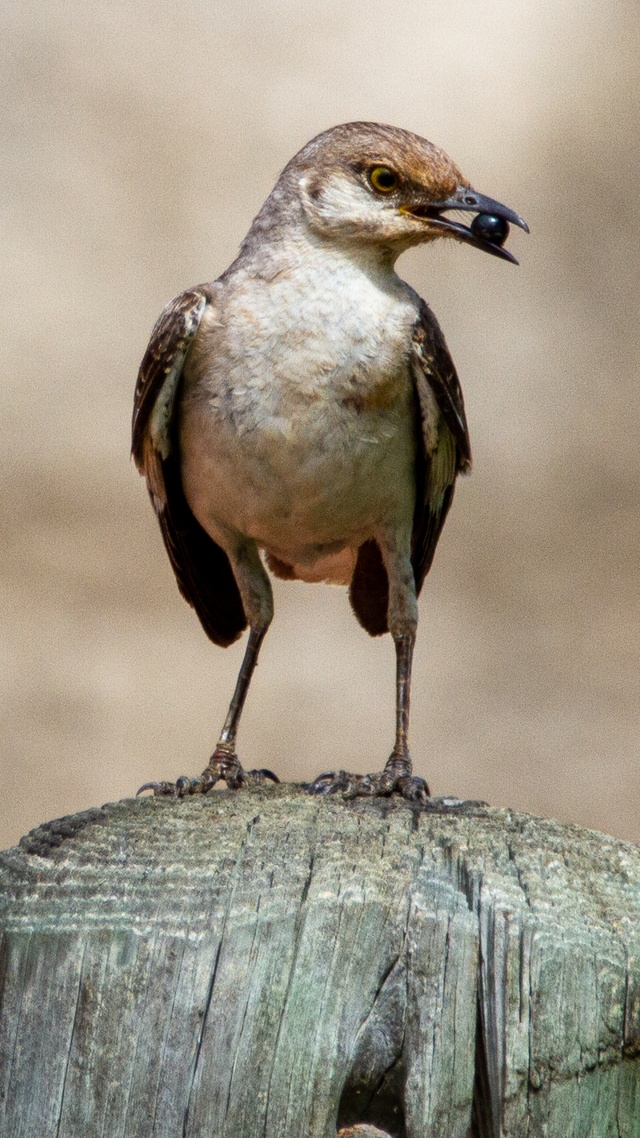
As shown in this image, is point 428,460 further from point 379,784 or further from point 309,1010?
point 309,1010

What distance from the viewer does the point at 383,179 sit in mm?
5031

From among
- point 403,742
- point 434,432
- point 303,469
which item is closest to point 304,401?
point 303,469

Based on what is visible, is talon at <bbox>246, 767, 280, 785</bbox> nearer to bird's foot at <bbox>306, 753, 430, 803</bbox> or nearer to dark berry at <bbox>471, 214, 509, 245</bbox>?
bird's foot at <bbox>306, 753, 430, 803</bbox>

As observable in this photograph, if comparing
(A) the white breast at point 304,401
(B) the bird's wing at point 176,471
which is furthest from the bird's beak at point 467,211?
(B) the bird's wing at point 176,471

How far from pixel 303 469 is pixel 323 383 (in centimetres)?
28

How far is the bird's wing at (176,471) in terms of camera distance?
5039 millimetres

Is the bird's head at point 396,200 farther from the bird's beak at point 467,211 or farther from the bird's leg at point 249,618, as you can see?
the bird's leg at point 249,618

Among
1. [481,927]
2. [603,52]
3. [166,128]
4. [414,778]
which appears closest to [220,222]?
[166,128]

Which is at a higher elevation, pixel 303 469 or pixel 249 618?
pixel 303 469

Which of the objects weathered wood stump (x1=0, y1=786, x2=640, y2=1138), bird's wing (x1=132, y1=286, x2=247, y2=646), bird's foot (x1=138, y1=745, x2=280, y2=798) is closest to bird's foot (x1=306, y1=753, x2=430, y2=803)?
bird's foot (x1=138, y1=745, x2=280, y2=798)

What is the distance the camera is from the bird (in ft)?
15.9

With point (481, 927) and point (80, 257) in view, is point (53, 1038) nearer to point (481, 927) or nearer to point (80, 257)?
point (481, 927)

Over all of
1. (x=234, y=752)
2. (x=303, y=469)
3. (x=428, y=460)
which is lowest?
(x=234, y=752)

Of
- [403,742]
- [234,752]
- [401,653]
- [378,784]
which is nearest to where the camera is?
[378,784]
